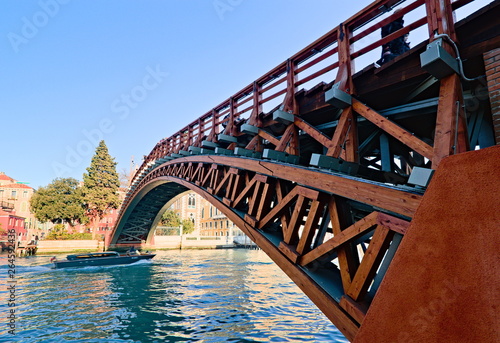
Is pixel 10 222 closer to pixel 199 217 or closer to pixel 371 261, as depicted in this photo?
pixel 199 217

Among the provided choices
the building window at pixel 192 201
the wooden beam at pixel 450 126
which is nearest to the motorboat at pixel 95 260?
the wooden beam at pixel 450 126

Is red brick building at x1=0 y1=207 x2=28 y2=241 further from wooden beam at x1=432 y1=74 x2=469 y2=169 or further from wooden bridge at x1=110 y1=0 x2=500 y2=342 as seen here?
wooden beam at x1=432 y1=74 x2=469 y2=169

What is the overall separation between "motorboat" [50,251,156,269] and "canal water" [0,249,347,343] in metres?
4.35

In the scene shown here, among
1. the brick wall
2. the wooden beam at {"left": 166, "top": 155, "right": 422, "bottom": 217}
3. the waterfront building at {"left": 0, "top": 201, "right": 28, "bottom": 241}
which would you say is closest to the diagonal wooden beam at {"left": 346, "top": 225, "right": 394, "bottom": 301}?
the wooden beam at {"left": 166, "top": 155, "right": 422, "bottom": 217}

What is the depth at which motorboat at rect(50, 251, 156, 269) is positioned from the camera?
21906mm

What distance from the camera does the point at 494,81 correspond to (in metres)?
3.40

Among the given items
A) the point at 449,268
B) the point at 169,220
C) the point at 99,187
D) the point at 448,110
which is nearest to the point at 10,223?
the point at 99,187

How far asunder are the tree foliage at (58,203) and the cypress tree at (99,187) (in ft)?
4.06

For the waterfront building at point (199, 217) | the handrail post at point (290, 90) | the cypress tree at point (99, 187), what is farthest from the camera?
the waterfront building at point (199, 217)

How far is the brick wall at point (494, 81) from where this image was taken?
3.32 m

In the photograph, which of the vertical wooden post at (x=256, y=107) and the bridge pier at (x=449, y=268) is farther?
the vertical wooden post at (x=256, y=107)

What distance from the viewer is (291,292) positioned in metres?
13.8

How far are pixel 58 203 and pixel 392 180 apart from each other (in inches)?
1773

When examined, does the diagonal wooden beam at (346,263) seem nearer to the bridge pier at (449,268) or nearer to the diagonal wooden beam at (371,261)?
the diagonal wooden beam at (371,261)
